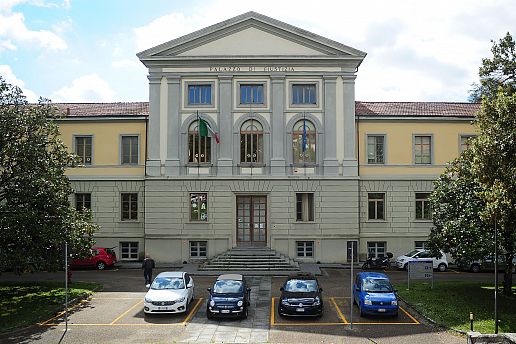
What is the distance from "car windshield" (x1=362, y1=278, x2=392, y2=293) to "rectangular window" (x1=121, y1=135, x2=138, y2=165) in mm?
22637

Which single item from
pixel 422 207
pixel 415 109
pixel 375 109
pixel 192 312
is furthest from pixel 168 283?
pixel 415 109

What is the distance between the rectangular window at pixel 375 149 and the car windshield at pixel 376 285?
1796cm

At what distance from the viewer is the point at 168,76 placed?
1537 inches

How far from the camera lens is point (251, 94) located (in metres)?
39.2

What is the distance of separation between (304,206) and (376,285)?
16.1 m

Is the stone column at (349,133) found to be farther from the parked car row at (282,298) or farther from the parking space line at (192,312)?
the parking space line at (192,312)

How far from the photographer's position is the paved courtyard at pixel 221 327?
63.5 feet

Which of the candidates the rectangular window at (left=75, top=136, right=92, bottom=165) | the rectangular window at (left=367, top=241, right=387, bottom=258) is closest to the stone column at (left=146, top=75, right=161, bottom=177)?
the rectangular window at (left=75, top=136, right=92, bottom=165)

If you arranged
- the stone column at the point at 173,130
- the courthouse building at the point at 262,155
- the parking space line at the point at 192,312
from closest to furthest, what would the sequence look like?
the parking space line at the point at 192,312, the courthouse building at the point at 262,155, the stone column at the point at 173,130

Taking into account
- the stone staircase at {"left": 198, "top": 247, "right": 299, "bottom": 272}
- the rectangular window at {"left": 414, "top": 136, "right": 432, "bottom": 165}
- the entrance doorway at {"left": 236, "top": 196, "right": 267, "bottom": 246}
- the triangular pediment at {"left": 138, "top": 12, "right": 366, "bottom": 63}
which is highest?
the triangular pediment at {"left": 138, "top": 12, "right": 366, "bottom": 63}

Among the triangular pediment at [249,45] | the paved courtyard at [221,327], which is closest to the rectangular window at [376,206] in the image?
the triangular pediment at [249,45]

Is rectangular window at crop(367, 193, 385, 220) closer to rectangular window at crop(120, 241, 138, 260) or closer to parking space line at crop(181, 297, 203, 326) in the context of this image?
rectangular window at crop(120, 241, 138, 260)

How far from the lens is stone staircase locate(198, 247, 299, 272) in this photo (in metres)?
34.8

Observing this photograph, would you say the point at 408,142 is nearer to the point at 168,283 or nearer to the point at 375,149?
the point at 375,149
